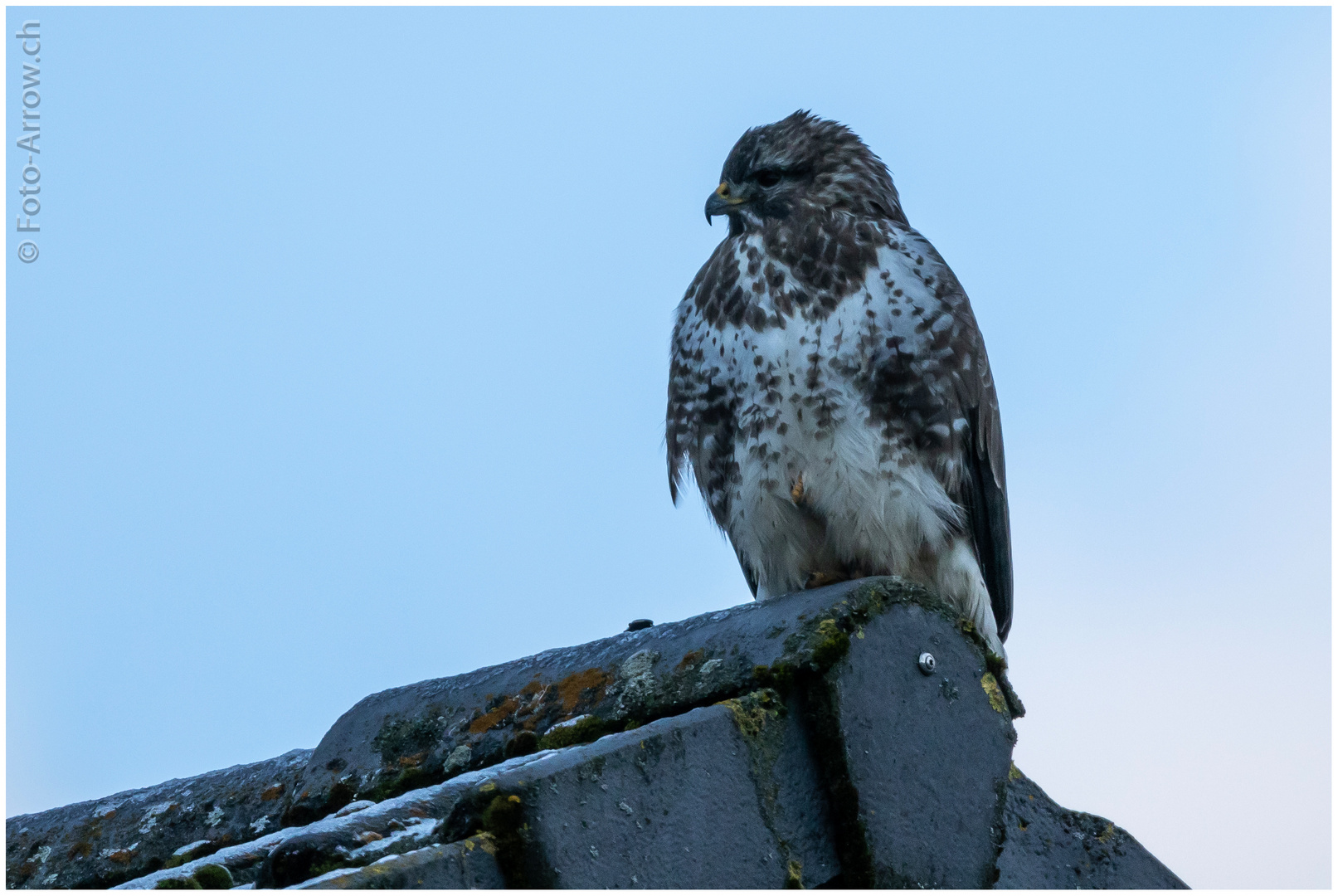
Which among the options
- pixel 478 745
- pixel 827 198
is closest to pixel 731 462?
pixel 827 198

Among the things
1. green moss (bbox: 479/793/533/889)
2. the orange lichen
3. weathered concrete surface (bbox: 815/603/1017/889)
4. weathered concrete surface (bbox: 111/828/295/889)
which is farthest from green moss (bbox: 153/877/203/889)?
weathered concrete surface (bbox: 815/603/1017/889)

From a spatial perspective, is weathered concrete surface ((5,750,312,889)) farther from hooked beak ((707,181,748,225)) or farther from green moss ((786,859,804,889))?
hooked beak ((707,181,748,225))

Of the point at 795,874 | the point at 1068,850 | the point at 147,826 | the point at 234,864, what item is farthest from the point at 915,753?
the point at 147,826

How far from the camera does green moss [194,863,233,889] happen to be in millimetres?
2488

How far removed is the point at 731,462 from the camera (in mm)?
4586

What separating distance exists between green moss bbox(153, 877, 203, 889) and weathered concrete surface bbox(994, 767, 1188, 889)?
172 cm

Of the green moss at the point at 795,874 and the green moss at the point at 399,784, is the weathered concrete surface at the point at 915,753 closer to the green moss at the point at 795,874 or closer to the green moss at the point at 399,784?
the green moss at the point at 795,874

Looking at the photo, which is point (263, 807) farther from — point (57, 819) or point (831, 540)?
point (831, 540)

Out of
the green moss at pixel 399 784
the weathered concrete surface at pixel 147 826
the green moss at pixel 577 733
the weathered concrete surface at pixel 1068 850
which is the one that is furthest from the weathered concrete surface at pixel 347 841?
the weathered concrete surface at pixel 1068 850

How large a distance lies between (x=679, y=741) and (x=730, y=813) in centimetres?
17

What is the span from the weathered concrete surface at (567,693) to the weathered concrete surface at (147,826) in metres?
0.16

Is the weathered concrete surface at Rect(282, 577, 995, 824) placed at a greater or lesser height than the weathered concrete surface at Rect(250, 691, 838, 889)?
greater

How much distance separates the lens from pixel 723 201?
4938mm

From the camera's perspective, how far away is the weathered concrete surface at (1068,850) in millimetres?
3221
